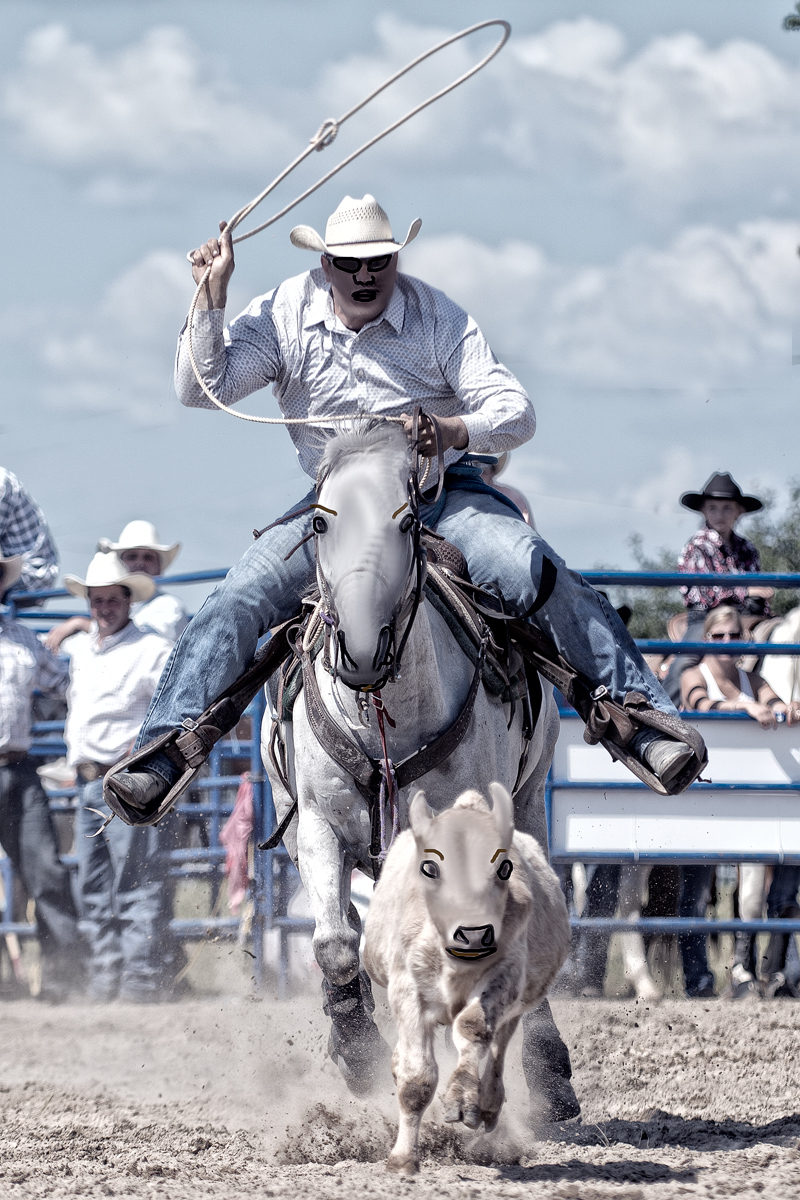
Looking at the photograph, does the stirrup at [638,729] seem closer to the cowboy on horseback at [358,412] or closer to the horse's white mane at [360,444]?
the cowboy on horseback at [358,412]

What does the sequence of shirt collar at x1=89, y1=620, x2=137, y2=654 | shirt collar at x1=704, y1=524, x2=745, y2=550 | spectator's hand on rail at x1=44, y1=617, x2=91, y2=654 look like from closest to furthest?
shirt collar at x1=89, y1=620, x2=137, y2=654 < shirt collar at x1=704, y1=524, x2=745, y2=550 < spectator's hand on rail at x1=44, y1=617, x2=91, y2=654

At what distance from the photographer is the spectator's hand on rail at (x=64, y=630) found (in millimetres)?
9469

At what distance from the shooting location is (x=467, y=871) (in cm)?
373

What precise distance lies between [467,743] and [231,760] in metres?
5.10

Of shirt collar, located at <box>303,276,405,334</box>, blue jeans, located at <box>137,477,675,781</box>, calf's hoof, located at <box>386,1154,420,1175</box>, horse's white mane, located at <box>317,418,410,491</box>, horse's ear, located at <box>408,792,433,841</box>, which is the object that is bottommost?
calf's hoof, located at <box>386,1154,420,1175</box>

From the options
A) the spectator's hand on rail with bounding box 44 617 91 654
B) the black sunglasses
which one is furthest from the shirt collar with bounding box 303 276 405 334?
the spectator's hand on rail with bounding box 44 617 91 654

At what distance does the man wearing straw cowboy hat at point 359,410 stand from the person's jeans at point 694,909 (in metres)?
3.04

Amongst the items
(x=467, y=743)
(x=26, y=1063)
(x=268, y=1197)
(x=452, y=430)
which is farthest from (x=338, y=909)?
(x=26, y=1063)

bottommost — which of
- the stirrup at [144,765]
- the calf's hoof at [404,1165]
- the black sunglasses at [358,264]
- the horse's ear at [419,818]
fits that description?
the calf's hoof at [404,1165]

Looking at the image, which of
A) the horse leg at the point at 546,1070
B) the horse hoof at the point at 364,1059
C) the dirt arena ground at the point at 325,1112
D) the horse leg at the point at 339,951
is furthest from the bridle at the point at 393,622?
the horse leg at the point at 546,1070

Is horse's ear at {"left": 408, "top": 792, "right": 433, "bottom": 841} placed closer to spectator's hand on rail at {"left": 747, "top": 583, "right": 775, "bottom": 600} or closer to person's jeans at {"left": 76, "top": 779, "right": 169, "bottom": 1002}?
person's jeans at {"left": 76, "top": 779, "right": 169, "bottom": 1002}

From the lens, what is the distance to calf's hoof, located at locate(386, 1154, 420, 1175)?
12.9 feet

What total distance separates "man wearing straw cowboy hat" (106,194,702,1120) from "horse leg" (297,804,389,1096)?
24.1 inches

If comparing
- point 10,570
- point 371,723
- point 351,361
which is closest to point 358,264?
point 351,361
